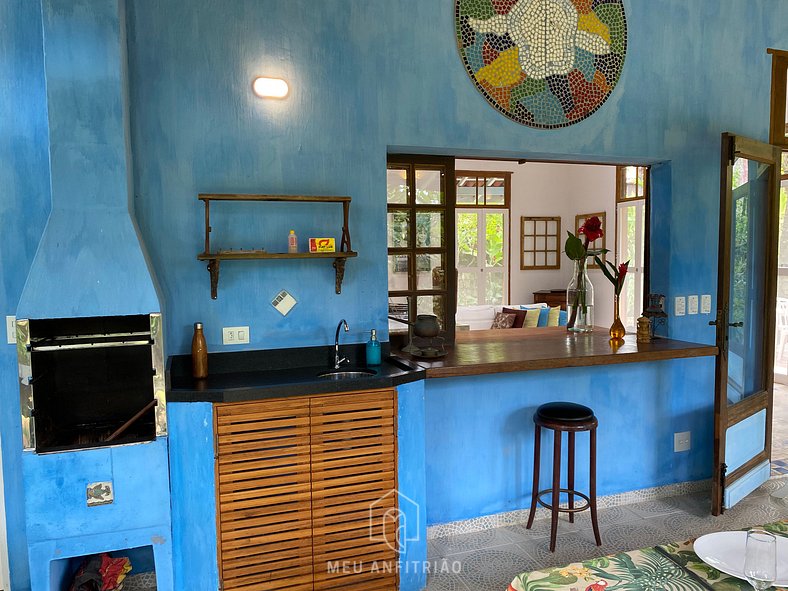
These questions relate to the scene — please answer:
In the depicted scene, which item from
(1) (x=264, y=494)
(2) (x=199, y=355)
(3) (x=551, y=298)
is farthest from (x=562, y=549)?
(3) (x=551, y=298)

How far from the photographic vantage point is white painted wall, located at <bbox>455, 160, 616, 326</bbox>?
345 inches

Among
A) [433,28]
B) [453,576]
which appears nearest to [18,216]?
[433,28]

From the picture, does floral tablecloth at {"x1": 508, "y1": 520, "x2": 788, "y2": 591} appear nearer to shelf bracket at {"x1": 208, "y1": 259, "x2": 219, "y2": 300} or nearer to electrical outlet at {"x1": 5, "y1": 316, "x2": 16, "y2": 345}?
shelf bracket at {"x1": 208, "y1": 259, "x2": 219, "y2": 300}

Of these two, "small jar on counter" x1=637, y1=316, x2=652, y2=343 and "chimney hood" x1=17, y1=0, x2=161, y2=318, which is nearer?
"chimney hood" x1=17, y1=0, x2=161, y2=318

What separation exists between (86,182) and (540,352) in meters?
2.21

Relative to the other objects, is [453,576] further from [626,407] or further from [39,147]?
[39,147]

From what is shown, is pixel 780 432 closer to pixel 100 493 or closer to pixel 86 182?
pixel 100 493

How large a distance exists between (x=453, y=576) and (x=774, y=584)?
1754 millimetres

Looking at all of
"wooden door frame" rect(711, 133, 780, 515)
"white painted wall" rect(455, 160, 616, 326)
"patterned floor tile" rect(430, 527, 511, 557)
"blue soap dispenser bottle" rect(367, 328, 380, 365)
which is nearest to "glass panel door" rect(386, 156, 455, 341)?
"blue soap dispenser bottle" rect(367, 328, 380, 365)

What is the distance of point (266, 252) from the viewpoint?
2.75 meters

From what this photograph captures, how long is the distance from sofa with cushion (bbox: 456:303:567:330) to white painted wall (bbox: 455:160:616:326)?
128 centimetres

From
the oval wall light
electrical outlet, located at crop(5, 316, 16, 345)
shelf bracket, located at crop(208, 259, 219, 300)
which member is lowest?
electrical outlet, located at crop(5, 316, 16, 345)

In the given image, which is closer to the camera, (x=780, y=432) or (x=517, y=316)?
Answer: (x=780, y=432)

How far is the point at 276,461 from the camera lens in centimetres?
240
